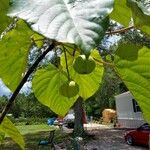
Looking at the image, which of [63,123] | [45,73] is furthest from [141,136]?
[45,73]

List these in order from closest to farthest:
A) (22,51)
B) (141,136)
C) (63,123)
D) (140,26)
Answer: (140,26) → (22,51) → (141,136) → (63,123)

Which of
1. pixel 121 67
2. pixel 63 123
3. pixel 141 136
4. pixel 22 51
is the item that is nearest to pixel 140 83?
pixel 121 67

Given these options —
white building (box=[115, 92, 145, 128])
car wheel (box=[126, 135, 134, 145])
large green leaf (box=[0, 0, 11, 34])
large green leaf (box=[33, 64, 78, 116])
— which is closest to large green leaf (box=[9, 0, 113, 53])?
large green leaf (box=[0, 0, 11, 34])

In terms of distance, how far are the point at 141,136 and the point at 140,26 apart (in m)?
14.7

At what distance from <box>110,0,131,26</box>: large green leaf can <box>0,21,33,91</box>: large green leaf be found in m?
0.10

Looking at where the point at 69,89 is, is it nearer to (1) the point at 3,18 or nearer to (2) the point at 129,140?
(1) the point at 3,18

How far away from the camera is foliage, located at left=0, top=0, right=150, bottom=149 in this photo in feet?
0.76

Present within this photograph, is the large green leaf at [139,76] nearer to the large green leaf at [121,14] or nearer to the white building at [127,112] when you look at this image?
the large green leaf at [121,14]

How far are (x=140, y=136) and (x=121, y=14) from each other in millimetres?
14674

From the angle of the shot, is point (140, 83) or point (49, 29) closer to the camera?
point (49, 29)

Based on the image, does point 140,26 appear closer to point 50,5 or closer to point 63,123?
point 50,5

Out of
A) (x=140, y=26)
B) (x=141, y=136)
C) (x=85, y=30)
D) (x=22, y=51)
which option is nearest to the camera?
(x=85, y=30)

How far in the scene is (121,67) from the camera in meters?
0.43

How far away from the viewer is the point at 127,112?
21453mm
